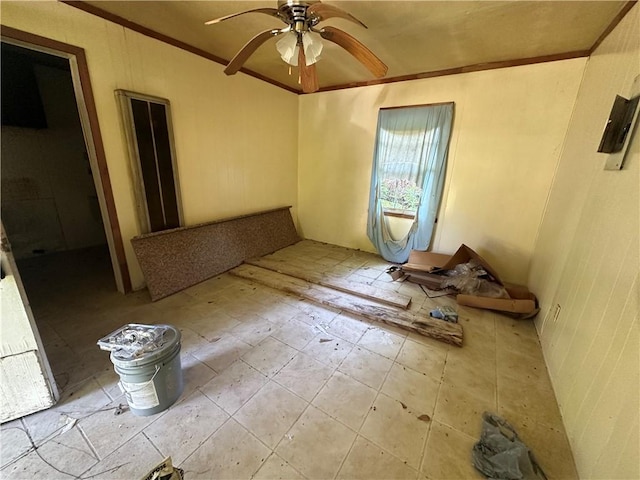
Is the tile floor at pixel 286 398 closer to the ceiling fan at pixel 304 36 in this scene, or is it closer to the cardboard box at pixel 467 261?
the cardboard box at pixel 467 261

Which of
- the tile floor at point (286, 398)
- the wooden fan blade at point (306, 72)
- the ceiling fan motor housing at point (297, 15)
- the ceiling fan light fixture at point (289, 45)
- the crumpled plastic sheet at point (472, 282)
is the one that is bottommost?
the tile floor at point (286, 398)

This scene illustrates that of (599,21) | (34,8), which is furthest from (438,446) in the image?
(34,8)

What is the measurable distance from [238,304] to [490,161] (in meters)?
3.47

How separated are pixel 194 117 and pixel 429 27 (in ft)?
8.70

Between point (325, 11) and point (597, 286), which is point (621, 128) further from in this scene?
point (325, 11)

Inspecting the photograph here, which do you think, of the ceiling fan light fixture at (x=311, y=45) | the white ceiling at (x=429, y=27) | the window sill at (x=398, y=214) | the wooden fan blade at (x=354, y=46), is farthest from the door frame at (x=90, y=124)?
the window sill at (x=398, y=214)

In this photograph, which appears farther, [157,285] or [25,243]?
[25,243]

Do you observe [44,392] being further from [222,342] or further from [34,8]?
[34,8]

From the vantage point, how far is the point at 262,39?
181 centimetres

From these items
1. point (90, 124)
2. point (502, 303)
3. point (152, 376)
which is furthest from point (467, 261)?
point (90, 124)

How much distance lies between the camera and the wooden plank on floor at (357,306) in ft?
7.20

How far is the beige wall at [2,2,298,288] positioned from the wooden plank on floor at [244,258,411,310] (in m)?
1.00

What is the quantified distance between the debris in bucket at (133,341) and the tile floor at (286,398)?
16.5 inches

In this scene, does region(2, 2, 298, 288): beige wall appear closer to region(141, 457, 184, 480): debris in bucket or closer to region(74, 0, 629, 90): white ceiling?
region(74, 0, 629, 90): white ceiling
